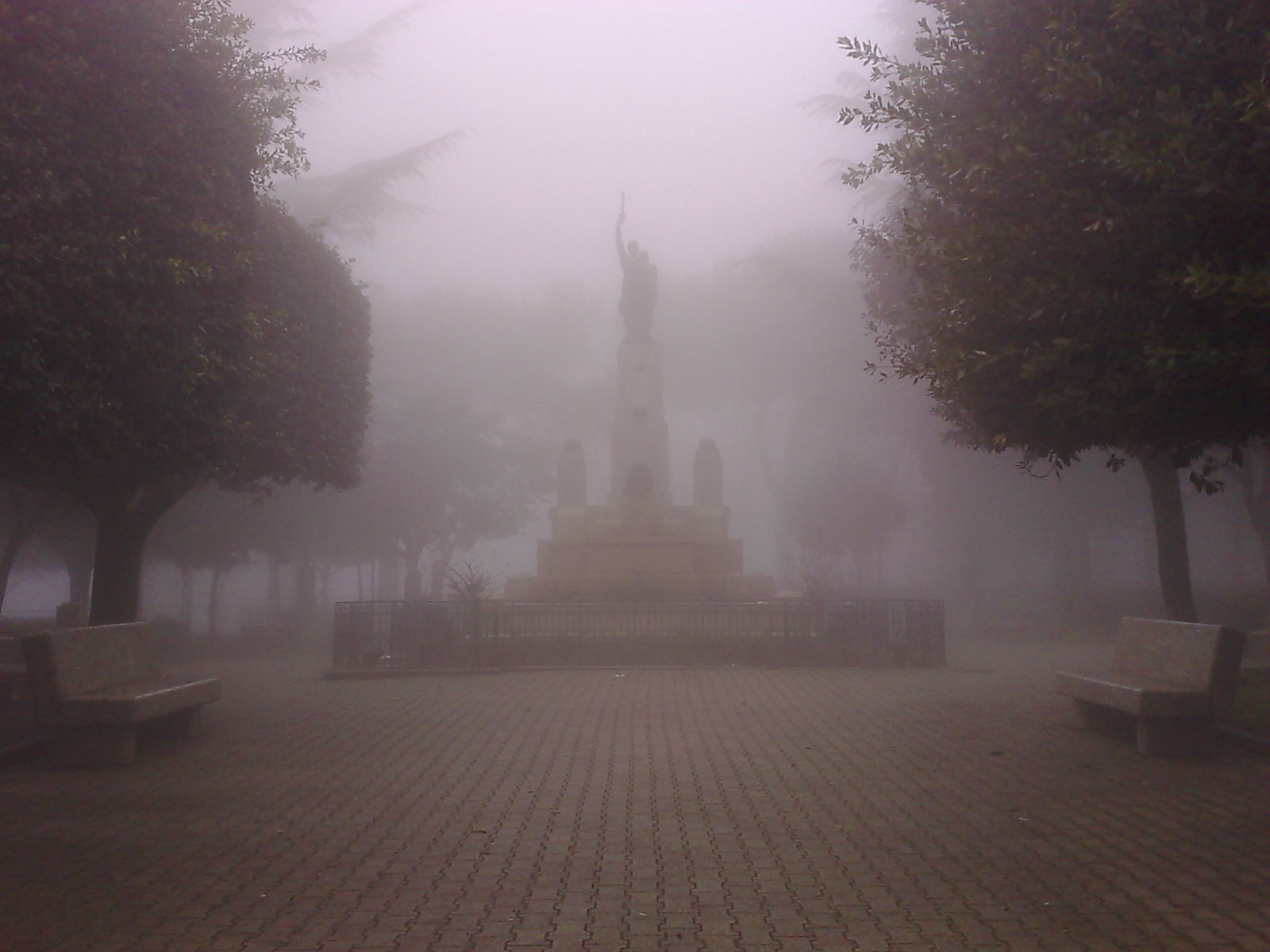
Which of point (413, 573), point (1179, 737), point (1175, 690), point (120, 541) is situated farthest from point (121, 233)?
point (413, 573)

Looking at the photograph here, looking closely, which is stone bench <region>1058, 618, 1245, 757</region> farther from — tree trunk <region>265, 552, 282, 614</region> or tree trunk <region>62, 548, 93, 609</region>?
tree trunk <region>265, 552, 282, 614</region>

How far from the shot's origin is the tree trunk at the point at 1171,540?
1377 cm

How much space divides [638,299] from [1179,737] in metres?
28.0

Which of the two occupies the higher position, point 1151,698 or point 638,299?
point 638,299

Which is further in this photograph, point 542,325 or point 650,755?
point 542,325

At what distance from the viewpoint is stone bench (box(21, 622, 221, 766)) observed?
29.2 ft

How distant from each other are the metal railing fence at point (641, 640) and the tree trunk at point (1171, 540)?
4.70 m

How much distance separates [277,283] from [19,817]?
10723mm

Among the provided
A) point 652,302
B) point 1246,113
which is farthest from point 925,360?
point 652,302

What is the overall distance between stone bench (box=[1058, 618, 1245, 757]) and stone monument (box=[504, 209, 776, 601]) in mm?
17983

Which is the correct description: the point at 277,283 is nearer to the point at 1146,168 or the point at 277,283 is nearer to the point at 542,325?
the point at 1146,168

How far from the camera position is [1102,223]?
23.9 ft

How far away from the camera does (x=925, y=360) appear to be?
30.6ft

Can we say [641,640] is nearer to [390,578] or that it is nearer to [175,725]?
[175,725]
